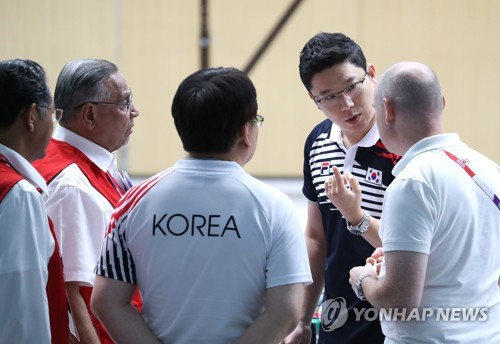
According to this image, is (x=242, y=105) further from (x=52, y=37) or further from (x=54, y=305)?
(x=52, y=37)

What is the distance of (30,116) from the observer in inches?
68.7

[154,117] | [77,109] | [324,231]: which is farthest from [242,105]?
[154,117]

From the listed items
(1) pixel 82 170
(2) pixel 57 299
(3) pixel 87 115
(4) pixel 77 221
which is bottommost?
(2) pixel 57 299

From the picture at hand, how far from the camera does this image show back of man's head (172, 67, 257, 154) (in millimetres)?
1603

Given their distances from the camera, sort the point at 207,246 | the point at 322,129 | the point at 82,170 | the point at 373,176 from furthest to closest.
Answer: the point at 322,129
the point at 373,176
the point at 82,170
the point at 207,246

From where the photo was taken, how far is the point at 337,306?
2346 mm

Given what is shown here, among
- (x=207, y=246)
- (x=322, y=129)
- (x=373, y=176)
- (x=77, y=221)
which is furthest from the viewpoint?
(x=322, y=129)

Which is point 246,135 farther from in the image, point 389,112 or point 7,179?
point 7,179

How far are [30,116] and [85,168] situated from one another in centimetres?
44

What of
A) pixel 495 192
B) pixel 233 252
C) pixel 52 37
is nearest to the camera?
pixel 233 252

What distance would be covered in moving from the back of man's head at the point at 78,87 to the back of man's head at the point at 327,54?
0.66 meters

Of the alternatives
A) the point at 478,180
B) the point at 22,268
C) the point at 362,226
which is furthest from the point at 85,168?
the point at 478,180

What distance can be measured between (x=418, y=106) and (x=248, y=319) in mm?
651

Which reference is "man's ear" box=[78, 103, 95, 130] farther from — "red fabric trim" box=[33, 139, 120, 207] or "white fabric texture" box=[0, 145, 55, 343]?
"white fabric texture" box=[0, 145, 55, 343]
